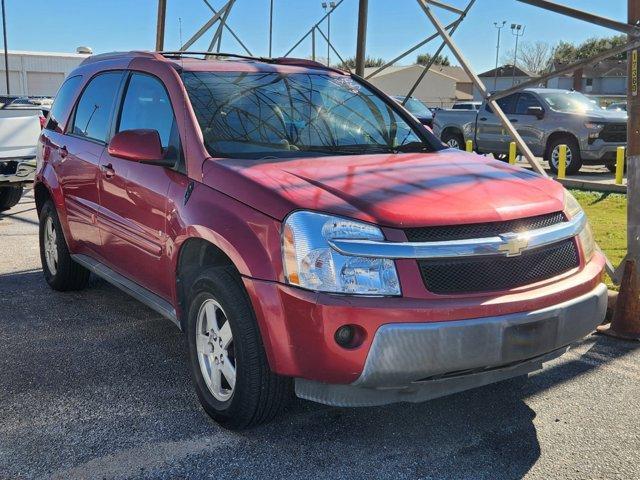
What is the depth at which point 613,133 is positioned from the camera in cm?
1391

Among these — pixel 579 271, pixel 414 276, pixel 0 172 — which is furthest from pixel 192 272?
pixel 0 172

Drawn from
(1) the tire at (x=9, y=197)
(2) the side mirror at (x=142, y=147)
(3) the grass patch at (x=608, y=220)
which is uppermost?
(2) the side mirror at (x=142, y=147)

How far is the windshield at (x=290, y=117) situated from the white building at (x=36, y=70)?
49.3 meters

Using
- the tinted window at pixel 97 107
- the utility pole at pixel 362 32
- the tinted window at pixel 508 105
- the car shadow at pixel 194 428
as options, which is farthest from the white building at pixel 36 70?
the car shadow at pixel 194 428

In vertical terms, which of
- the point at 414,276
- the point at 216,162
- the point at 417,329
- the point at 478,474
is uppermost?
the point at 216,162

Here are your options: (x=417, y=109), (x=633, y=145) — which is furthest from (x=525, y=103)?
(x=633, y=145)

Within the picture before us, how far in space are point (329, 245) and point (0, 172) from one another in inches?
317

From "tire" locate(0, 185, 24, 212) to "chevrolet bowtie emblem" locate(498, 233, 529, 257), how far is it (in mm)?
8784

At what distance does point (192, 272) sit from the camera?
12.2ft

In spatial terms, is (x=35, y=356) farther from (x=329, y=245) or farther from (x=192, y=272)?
(x=329, y=245)

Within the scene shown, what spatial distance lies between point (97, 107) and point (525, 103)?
40.0 ft

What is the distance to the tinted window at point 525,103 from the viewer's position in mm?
15289

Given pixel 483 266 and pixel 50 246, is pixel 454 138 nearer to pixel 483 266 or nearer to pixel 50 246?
pixel 50 246

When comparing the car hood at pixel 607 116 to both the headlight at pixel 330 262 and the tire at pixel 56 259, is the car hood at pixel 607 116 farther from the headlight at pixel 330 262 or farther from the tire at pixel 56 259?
the headlight at pixel 330 262
